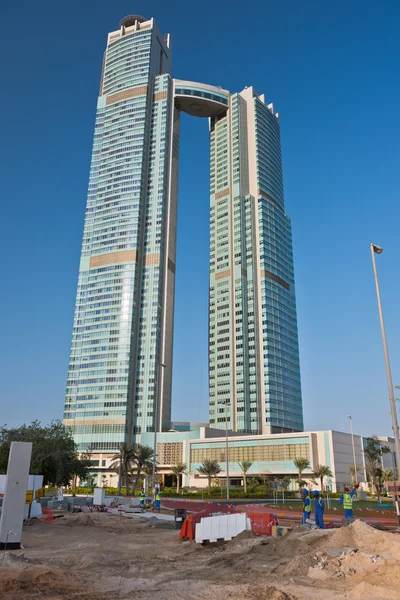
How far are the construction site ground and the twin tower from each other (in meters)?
110

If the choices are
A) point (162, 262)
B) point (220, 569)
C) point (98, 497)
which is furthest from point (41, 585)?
point (162, 262)

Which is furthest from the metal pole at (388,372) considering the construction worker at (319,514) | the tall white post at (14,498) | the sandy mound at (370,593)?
the tall white post at (14,498)

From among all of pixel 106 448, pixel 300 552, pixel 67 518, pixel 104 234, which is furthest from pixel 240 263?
pixel 300 552

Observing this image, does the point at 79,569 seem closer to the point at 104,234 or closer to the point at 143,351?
the point at 143,351

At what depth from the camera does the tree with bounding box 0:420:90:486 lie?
165 ft

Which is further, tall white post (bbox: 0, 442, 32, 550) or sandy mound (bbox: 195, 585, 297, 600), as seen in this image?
tall white post (bbox: 0, 442, 32, 550)

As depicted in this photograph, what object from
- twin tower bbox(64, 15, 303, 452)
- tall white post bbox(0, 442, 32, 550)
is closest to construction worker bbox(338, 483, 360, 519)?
tall white post bbox(0, 442, 32, 550)

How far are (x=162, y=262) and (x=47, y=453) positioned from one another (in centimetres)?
9610

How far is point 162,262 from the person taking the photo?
469 feet

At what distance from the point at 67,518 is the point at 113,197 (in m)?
130

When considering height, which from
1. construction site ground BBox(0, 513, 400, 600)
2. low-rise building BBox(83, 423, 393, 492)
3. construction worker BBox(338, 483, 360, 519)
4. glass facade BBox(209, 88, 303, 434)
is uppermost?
glass facade BBox(209, 88, 303, 434)

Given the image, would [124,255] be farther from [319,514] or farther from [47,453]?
[319,514]

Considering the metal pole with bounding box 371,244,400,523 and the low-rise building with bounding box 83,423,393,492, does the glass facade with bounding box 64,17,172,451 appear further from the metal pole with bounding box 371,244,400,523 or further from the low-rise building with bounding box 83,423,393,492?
the metal pole with bounding box 371,244,400,523

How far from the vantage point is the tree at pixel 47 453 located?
50281 millimetres
